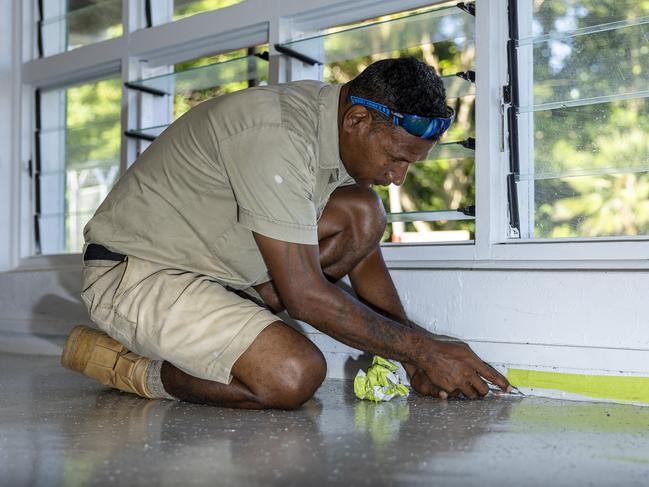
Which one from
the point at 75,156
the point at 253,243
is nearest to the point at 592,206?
the point at 253,243

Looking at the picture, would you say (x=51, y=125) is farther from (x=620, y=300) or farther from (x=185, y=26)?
(x=620, y=300)

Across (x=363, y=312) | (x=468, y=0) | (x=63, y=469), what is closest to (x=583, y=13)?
(x=468, y=0)

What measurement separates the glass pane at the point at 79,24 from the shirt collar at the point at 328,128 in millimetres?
2022

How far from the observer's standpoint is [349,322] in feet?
6.40

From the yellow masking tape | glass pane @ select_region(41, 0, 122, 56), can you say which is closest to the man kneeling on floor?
the yellow masking tape

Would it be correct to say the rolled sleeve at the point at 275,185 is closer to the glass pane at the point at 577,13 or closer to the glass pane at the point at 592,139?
the glass pane at the point at 592,139

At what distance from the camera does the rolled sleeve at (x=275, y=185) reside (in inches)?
73.7

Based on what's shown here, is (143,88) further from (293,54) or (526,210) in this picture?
(526,210)

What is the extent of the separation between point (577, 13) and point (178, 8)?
69.6 inches

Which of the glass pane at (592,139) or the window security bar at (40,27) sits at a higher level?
the window security bar at (40,27)

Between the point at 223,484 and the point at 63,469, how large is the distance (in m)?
0.31

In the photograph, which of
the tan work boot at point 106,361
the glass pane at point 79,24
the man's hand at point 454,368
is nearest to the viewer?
the man's hand at point 454,368

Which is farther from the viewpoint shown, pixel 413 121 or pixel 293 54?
pixel 293 54

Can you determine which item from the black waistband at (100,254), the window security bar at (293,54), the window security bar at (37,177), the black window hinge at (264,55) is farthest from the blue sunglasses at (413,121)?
the window security bar at (37,177)
